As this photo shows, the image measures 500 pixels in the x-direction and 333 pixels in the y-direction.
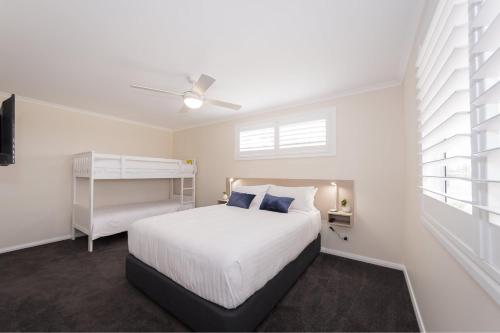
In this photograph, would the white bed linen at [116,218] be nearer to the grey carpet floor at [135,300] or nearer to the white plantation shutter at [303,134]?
the grey carpet floor at [135,300]

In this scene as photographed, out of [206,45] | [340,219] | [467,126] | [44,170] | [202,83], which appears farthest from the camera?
[44,170]

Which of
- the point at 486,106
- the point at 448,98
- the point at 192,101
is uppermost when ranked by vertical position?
the point at 192,101

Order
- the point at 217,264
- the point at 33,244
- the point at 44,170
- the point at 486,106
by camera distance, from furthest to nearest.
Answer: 1. the point at 44,170
2. the point at 33,244
3. the point at 217,264
4. the point at 486,106

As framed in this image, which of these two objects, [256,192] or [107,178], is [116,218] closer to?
[107,178]

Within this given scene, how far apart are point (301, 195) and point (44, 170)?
4.53 meters

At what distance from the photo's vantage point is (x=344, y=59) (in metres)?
2.29

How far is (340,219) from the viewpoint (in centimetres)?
313

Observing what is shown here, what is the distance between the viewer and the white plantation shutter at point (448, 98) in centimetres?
105

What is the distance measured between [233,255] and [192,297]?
51 centimetres

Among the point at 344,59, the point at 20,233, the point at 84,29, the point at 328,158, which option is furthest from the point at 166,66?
the point at 20,233

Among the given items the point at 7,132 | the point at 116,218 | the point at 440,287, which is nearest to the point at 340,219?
the point at 440,287

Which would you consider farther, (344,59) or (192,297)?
(344,59)

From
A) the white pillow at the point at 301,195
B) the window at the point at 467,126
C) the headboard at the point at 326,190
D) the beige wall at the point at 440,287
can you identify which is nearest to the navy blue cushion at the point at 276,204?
the white pillow at the point at 301,195

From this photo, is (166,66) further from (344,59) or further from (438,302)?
(438,302)
